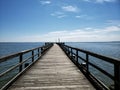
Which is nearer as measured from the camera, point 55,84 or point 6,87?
point 6,87

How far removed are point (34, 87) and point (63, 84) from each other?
3.45 feet

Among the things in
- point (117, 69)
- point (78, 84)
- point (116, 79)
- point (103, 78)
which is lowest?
point (103, 78)

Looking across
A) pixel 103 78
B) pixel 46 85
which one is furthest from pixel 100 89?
pixel 103 78

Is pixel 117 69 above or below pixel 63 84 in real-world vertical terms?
above

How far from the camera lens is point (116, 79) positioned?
3.66m

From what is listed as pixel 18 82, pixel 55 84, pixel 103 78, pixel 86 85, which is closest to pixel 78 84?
pixel 86 85

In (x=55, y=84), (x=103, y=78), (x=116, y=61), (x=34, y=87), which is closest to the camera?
(x=116, y=61)

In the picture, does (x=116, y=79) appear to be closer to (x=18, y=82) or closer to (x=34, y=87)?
(x=34, y=87)

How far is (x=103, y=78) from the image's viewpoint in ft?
62.4

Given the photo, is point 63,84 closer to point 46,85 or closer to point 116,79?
point 46,85

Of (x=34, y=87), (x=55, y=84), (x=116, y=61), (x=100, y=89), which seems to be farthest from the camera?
(x=55, y=84)

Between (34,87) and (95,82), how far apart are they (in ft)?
7.02

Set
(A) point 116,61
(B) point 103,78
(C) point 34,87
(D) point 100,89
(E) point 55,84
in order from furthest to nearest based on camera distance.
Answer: (B) point 103,78 → (E) point 55,84 → (C) point 34,87 → (D) point 100,89 → (A) point 116,61

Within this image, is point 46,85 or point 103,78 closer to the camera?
point 46,85
